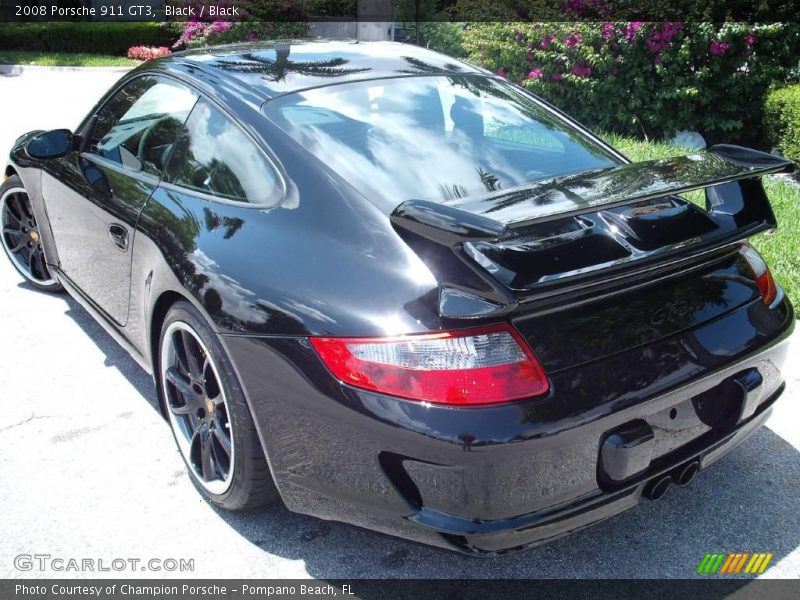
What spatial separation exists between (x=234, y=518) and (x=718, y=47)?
281 inches

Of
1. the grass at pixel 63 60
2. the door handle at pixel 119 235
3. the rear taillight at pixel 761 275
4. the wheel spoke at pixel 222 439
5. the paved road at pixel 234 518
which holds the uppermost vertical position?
the rear taillight at pixel 761 275

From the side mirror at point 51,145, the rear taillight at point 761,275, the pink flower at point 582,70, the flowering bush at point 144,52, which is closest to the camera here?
the rear taillight at point 761,275

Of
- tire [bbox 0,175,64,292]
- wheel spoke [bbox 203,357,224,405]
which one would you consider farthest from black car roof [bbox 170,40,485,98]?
tire [bbox 0,175,64,292]

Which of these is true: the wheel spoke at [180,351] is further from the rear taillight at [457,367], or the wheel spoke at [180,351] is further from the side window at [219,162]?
the rear taillight at [457,367]

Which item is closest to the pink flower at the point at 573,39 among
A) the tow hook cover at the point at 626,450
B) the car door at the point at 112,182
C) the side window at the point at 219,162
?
the car door at the point at 112,182

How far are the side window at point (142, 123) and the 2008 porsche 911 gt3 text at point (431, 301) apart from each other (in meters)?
0.02

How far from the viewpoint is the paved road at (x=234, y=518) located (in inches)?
95.6

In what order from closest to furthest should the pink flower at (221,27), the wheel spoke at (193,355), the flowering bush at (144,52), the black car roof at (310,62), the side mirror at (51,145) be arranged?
the wheel spoke at (193,355) < the black car roof at (310,62) < the side mirror at (51,145) < the pink flower at (221,27) < the flowering bush at (144,52)

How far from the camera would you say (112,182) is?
3203mm

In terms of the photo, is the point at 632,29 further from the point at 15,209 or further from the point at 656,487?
the point at 656,487

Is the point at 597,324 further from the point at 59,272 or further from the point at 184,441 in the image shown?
the point at 59,272

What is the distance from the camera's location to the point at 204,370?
2.59m

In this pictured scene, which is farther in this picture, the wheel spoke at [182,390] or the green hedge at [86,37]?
the green hedge at [86,37]

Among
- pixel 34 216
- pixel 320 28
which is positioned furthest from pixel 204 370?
pixel 320 28
